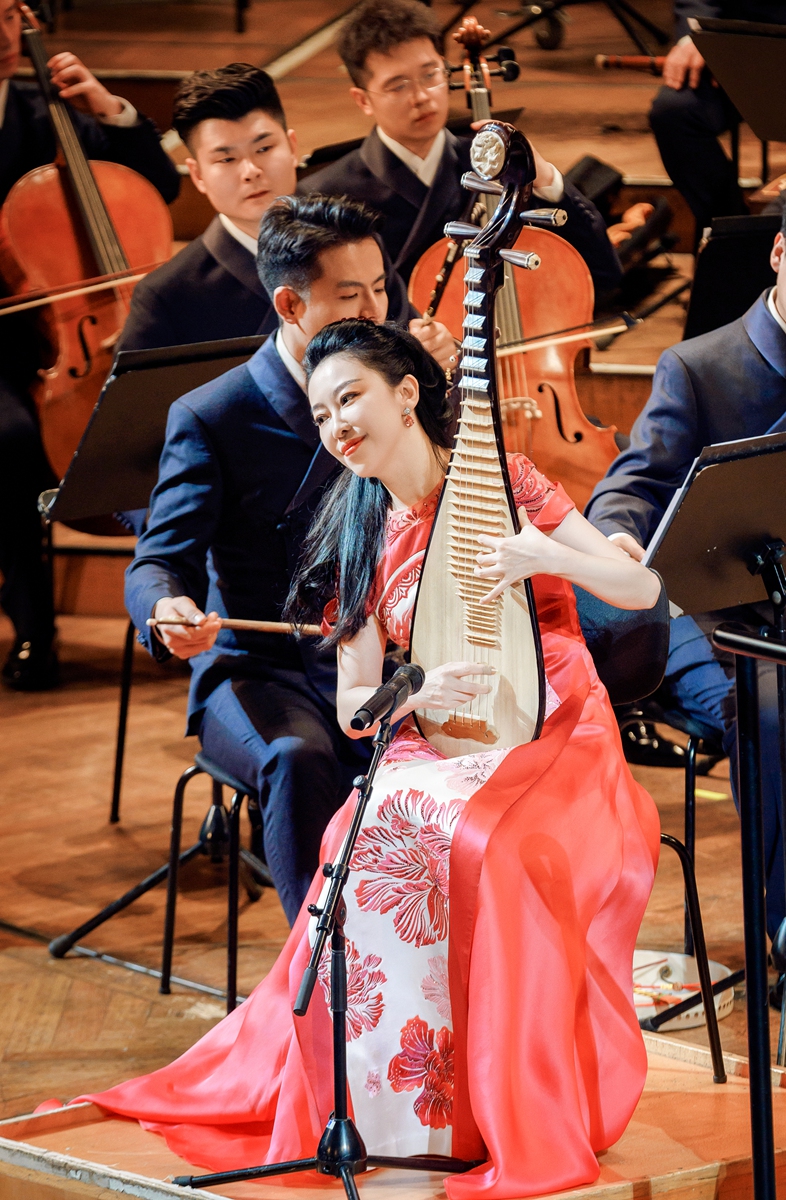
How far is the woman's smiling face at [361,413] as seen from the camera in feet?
5.70

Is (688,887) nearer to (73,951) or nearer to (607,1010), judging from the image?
(607,1010)

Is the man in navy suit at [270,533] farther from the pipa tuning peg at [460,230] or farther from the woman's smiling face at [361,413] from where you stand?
the pipa tuning peg at [460,230]

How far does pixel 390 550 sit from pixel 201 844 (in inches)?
47.9

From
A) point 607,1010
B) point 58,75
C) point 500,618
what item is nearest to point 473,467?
point 500,618

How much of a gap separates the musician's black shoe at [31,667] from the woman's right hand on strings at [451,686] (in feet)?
8.18

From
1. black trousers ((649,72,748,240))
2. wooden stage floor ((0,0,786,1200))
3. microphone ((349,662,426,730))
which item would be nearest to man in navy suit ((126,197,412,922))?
wooden stage floor ((0,0,786,1200))

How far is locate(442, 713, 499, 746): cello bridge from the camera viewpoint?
1.71m

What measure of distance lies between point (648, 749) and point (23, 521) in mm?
2057

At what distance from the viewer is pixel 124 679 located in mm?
3123

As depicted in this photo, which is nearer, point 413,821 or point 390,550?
point 413,821

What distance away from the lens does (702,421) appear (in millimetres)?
2520

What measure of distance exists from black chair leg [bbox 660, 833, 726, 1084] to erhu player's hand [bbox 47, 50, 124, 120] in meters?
2.63

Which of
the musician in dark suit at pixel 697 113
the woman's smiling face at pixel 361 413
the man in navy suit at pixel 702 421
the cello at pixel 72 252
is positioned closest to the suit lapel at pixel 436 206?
the cello at pixel 72 252

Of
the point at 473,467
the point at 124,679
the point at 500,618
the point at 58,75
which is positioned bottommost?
the point at 124,679
